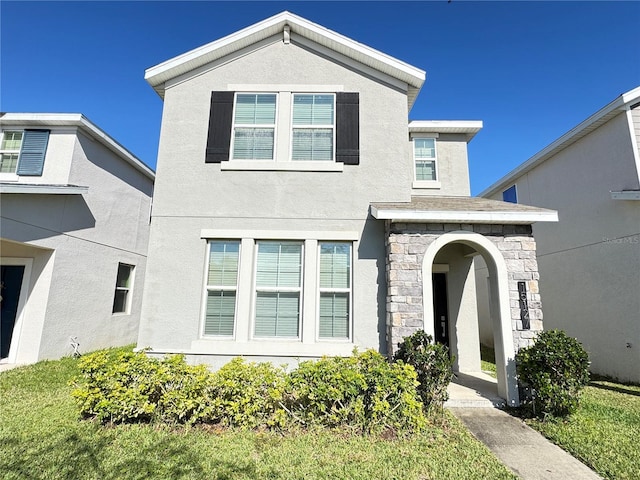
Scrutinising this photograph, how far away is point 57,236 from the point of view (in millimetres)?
10211

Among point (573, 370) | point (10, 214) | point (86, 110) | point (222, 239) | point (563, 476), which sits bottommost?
point (563, 476)

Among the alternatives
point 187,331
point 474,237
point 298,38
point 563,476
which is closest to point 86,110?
point 298,38

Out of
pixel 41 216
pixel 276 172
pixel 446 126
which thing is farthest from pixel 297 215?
pixel 41 216

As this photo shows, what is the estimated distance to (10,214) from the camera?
8.88 m

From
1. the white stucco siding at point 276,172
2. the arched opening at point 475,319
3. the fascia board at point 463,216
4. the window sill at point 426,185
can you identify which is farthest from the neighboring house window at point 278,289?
the window sill at point 426,185

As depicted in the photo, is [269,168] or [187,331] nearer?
[187,331]

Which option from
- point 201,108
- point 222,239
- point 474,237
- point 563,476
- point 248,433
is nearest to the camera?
point 563,476

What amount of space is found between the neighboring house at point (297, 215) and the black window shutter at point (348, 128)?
0.03m

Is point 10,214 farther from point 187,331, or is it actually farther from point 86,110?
point 187,331

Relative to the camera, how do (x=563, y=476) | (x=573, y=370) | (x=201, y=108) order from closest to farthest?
(x=563, y=476), (x=573, y=370), (x=201, y=108)

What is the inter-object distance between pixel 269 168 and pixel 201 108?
242cm

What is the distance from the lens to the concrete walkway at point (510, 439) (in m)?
4.23

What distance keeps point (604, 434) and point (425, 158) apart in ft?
26.7

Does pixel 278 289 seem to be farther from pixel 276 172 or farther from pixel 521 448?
pixel 521 448
